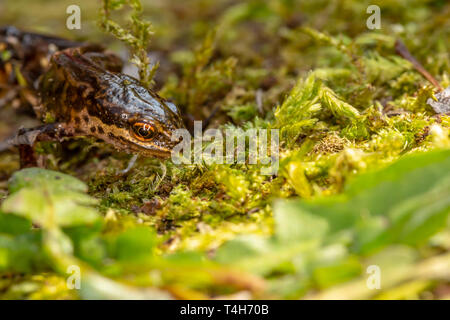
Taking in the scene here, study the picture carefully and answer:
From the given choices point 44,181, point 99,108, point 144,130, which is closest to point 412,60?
point 144,130

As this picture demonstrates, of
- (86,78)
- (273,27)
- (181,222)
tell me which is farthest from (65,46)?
(181,222)

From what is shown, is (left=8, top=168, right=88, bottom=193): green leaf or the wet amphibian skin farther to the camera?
the wet amphibian skin

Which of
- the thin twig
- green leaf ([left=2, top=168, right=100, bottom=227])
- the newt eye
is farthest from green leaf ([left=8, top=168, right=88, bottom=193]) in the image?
the thin twig

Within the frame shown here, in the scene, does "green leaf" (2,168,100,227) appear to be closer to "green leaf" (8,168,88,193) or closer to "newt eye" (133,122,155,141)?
"green leaf" (8,168,88,193)

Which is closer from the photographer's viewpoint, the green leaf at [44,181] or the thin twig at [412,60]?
the green leaf at [44,181]

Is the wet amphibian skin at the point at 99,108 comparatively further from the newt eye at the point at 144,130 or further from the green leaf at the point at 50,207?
the green leaf at the point at 50,207

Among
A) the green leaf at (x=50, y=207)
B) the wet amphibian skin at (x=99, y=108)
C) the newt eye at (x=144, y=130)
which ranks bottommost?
the green leaf at (x=50, y=207)

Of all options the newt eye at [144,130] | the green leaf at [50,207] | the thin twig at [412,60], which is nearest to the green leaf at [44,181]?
the green leaf at [50,207]

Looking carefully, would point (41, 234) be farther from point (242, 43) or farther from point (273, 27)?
point (273, 27)

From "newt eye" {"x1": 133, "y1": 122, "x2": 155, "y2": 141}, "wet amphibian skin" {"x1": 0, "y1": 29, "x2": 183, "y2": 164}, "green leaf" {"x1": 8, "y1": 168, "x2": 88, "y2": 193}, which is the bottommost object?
"green leaf" {"x1": 8, "y1": 168, "x2": 88, "y2": 193}
